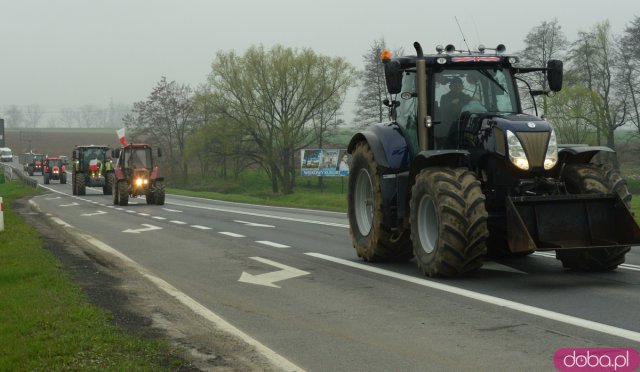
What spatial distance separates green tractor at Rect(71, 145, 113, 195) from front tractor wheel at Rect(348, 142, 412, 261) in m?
36.7

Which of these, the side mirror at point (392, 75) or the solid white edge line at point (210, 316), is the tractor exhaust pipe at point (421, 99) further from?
the solid white edge line at point (210, 316)

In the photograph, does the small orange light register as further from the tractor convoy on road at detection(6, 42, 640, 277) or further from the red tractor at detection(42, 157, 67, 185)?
the red tractor at detection(42, 157, 67, 185)

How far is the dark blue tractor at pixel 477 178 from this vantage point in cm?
901

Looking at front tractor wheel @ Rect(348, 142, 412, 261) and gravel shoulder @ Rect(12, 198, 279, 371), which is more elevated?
front tractor wheel @ Rect(348, 142, 412, 261)

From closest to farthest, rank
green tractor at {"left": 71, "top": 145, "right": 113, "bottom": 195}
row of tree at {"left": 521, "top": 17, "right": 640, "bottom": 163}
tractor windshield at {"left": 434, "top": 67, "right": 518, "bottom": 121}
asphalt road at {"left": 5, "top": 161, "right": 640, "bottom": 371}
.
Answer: asphalt road at {"left": 5, "top": 161, "right": 640, "bottom": 371} < tractor windshield at {"left": 434, "top": 67, "right": 518, "bottom": 121} < green tractor at {"left": 71, "top": 145, "right": 113, "bottom": 195} < row of tree at {"left": 521, "top": 17, "right": 640, "bottom": 163}

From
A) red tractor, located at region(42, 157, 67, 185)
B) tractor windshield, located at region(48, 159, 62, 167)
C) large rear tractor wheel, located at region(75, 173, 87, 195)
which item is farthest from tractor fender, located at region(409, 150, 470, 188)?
tractor windshield, located at region(48, 159, 62, 167)

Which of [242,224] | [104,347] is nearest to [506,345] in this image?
[104,347]

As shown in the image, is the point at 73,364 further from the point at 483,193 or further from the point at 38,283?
the point at 483,193

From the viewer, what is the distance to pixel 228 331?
724cm

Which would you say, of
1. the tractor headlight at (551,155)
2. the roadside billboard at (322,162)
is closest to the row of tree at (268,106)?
the roadside billboard at (322,162)

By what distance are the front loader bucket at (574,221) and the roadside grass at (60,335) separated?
13.4ft

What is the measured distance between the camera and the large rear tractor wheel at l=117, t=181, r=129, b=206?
110 feet

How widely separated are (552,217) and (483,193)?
992 millimetres

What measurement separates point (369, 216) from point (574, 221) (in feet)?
12.2
